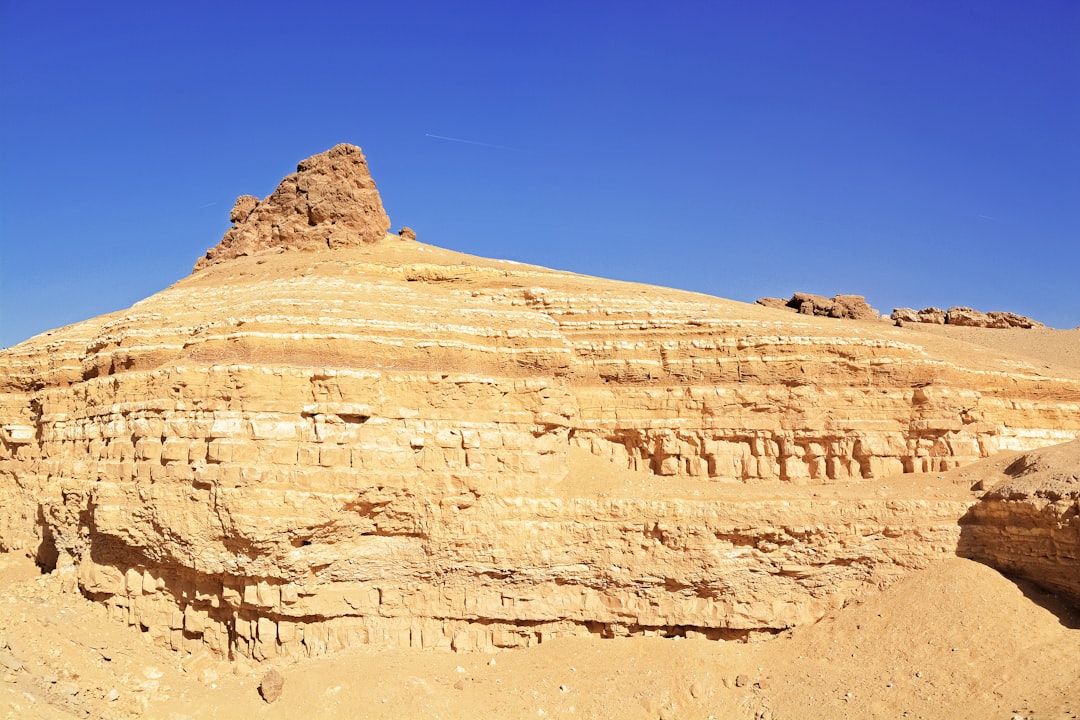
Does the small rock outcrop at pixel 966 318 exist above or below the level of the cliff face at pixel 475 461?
above

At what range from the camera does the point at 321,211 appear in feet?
78.1

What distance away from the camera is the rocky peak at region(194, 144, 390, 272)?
23678mm

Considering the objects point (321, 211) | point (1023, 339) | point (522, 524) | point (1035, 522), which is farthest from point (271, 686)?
point (1023, 339)

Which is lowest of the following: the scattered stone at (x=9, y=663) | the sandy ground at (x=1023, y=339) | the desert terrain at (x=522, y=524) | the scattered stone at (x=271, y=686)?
the scattered stone at (x=271, y=686)

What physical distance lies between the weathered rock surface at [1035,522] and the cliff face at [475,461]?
82 cm

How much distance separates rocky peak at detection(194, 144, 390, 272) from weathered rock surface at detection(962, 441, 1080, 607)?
1839cm

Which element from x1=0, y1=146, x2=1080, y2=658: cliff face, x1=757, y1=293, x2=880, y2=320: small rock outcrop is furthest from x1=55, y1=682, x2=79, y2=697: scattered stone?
x1=757, y1=293, x2=880, y2=320: small rock outcrop

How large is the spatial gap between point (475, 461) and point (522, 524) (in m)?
1.72

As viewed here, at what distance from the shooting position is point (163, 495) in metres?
15.5

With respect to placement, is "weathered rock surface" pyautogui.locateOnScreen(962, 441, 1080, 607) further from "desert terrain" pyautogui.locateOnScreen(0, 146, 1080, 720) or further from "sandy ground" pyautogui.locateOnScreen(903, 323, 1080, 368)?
"sandy ground" pyautogui.locateOnScreen(903, 323, 1080, 368)

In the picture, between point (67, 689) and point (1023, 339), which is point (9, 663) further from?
point (1023, 339)

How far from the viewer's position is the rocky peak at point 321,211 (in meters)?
23.7

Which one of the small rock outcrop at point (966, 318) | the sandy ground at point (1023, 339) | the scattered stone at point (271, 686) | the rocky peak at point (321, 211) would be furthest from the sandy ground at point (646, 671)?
the small rock outcrop at point (966, 318)

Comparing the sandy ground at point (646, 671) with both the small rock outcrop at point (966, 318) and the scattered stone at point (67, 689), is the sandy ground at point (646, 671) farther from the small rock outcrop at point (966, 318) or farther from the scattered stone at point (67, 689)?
the small rock outcrop at point (966, 318)
